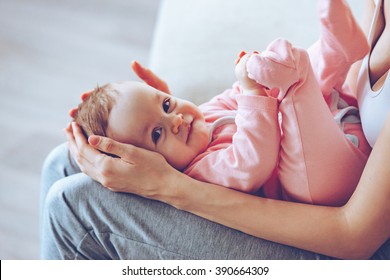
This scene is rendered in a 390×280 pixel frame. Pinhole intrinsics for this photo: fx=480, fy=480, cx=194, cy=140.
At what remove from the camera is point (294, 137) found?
82 centimetres

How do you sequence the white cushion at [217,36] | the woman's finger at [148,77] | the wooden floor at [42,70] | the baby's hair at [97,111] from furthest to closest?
the wooden floor at [42,70] < the white cushion at [217,36] < the woman's finger at [148,77] < the baby's hair at [97,111]

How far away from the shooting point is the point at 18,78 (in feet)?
6.79

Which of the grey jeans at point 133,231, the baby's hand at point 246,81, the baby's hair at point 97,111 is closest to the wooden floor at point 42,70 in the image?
the grey jeans at point 133,231

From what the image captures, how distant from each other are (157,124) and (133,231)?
0.21 m

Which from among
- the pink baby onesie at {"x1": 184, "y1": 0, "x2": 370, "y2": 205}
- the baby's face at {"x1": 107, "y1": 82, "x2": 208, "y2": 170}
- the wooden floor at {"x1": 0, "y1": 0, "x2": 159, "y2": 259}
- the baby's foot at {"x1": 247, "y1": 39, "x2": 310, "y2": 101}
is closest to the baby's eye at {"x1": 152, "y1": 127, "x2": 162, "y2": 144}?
the baby's face at {"x1": 107, "y1": 82, "x2": 208, "y2": 170}

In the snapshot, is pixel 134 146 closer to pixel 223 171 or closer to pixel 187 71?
pixel 223 171

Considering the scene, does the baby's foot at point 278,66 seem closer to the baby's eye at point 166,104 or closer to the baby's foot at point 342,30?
the baby's foot at point 342,30

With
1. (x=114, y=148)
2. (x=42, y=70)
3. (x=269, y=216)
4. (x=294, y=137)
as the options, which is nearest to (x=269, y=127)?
(x=294, y=137)

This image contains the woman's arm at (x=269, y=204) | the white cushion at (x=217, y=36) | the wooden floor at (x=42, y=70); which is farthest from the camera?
the wooden floor at (x=42, y=70)

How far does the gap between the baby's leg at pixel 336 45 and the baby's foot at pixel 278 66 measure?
0.34 ft

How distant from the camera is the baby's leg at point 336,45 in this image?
85 centimetres

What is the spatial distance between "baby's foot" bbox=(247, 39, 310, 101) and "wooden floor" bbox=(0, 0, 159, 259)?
0.99 meters

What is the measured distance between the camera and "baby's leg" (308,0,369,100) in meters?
0.85

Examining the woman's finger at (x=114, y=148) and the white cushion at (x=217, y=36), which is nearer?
the woman's finger at (x=114, y=148)
